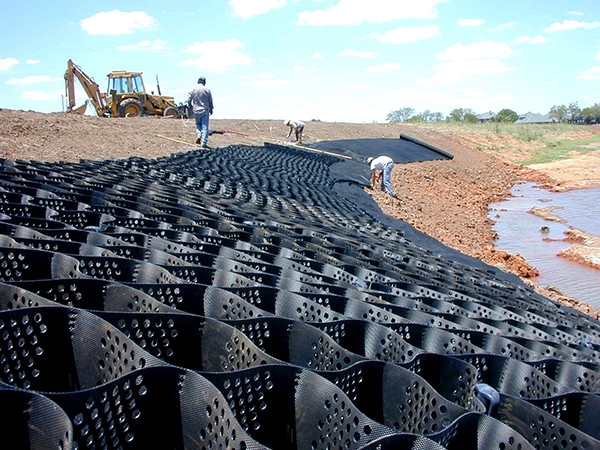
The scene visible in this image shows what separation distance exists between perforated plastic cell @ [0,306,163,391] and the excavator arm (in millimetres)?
28808

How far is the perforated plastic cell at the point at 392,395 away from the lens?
2580 mm

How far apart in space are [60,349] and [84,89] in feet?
98.3

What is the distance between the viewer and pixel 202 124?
59.0 feet

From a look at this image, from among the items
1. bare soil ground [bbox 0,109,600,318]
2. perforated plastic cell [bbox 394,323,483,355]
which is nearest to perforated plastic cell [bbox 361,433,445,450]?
perforated plastic cell [bbox 394,323,483,355]

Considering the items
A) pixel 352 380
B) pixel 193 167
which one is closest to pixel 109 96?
pixel 193 167

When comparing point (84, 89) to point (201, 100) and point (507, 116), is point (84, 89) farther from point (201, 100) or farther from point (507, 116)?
point (507, 116)

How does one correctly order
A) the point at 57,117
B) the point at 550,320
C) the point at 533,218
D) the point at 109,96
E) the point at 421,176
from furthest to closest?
1. the point at 109,96
2. the point at 421,176
3. the point at 533,218
4. the point at 57,117
5. the point at 550,320

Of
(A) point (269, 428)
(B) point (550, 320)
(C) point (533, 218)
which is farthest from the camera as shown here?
(C) point (533, 218)

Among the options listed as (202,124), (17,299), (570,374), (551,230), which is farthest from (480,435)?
(551,230)

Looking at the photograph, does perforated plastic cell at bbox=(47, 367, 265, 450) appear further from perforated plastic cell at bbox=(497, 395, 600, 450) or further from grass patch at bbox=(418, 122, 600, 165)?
grass patch at bbox=(418, 122, 600, 165)

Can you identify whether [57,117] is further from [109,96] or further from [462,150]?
[462,150]

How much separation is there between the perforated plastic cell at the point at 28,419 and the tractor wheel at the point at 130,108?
28.1m

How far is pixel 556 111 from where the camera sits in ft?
316

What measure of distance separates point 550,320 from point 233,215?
3.78m
